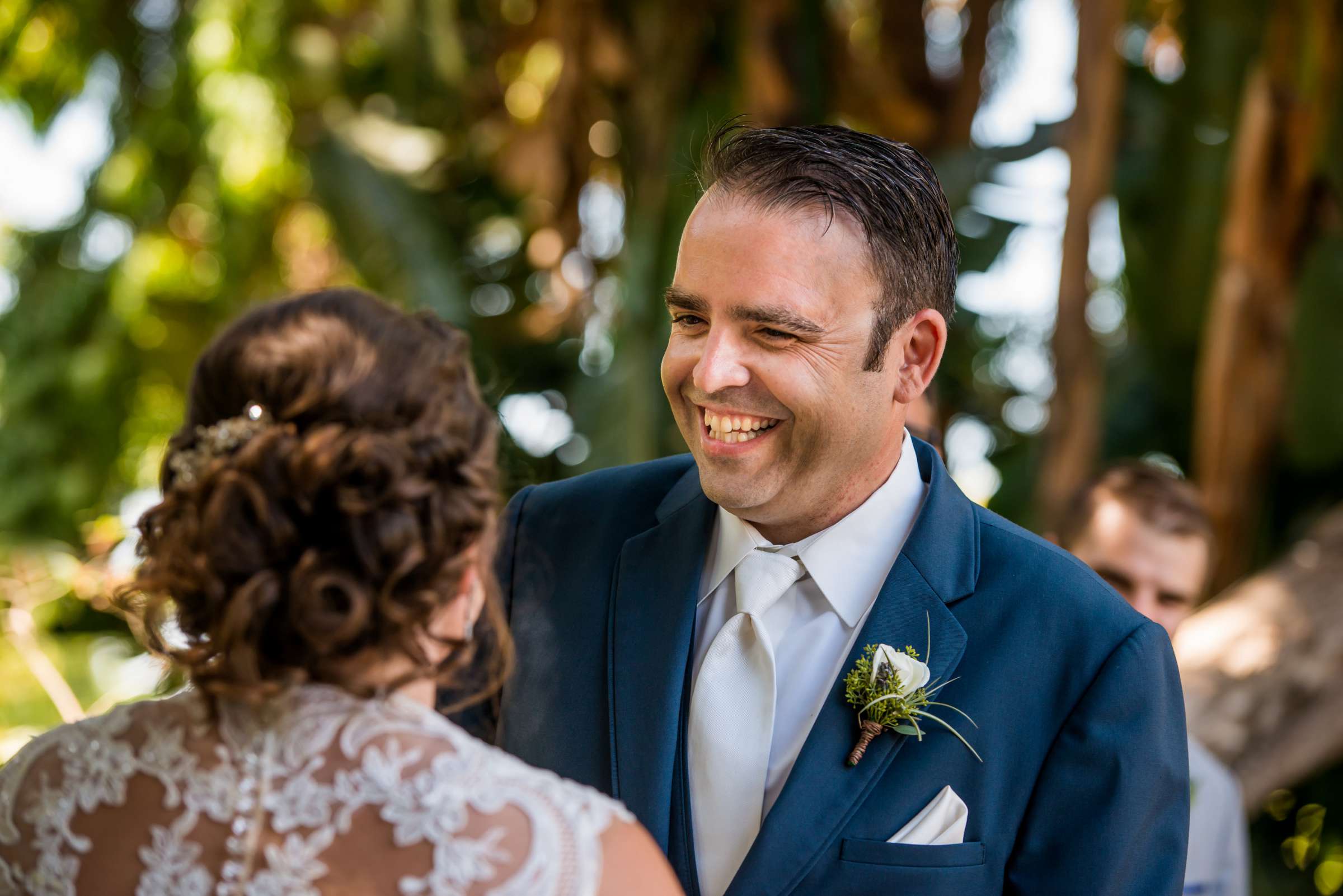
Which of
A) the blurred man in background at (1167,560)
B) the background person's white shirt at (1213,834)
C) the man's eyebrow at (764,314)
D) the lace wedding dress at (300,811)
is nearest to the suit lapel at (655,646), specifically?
the man's eyebrow at (764,314)

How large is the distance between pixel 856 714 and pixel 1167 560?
5.90 feet

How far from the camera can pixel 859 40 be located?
7.92 metres

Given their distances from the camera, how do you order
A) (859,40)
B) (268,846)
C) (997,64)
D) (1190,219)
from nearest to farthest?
(268,846) < (1190,219) < (997,64) < (859,40)

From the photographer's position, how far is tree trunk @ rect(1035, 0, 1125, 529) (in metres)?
5.05

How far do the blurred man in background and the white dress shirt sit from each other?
1.40 meters

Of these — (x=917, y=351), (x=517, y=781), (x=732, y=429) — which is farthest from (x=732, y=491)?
(x=517, y=781)

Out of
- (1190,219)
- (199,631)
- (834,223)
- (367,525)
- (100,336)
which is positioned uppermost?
(834,223)

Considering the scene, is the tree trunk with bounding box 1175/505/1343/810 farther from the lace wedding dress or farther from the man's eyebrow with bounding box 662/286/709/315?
the lace wedding dress

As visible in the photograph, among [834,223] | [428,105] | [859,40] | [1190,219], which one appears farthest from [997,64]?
[834,223]

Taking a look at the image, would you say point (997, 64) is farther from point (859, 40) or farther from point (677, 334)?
point (677, 334)

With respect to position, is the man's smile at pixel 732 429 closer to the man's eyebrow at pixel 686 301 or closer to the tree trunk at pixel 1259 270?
the man's eyebrow at pixel 686 301

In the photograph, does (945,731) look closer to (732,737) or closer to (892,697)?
(892,697)

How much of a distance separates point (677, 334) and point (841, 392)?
0.99 ft

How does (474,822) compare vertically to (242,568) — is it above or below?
below
